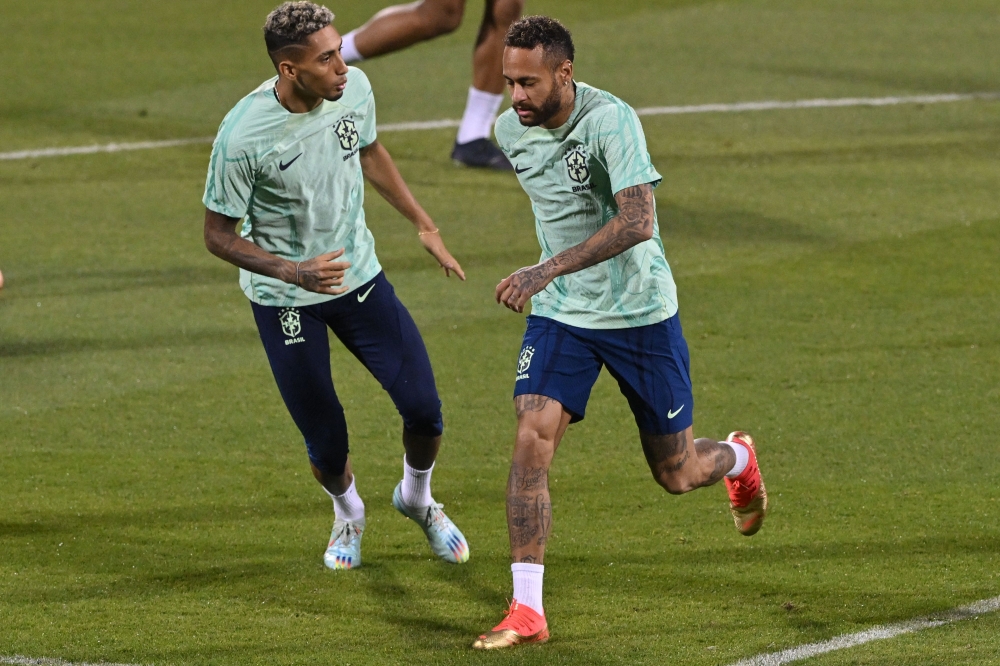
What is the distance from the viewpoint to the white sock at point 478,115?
11.2 meters

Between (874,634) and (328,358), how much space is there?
2093 mm

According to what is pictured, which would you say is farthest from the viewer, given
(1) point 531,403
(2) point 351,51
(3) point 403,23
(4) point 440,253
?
(2) point 351,51

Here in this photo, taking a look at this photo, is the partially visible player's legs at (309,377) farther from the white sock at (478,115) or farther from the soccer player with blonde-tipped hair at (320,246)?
the white sock at (478,115)

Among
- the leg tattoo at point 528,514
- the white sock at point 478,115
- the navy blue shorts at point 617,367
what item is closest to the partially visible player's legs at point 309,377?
the navy blue shorts at point 617,367

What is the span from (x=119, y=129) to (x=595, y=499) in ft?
26.0

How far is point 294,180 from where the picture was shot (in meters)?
5.27

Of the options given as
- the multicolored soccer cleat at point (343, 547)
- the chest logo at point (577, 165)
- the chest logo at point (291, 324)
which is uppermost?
the chest logo at point (577, 165)

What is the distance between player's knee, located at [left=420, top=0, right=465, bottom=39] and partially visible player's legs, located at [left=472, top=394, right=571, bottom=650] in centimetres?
639

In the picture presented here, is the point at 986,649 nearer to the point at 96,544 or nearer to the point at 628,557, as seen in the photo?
the point at 628,557

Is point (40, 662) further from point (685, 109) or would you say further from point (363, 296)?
point (685, 109)

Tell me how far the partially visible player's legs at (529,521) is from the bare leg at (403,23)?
6.38 meters

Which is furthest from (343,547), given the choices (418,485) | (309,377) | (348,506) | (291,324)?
(291,324)

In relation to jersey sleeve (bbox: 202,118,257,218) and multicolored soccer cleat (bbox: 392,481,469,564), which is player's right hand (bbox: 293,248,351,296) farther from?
multicolored soccer cleat (bbox: 392,481,469,564)

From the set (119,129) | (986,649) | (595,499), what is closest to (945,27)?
(119,129)
